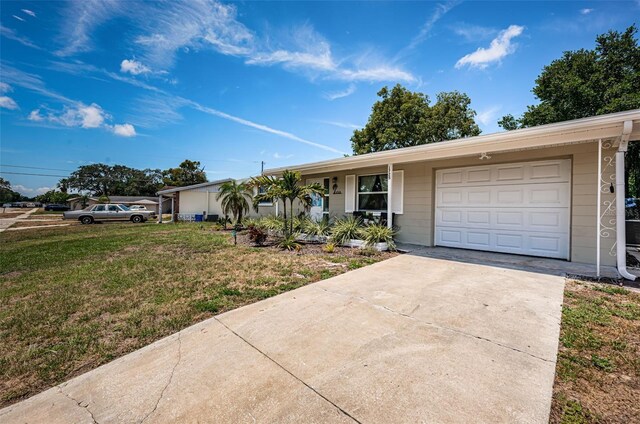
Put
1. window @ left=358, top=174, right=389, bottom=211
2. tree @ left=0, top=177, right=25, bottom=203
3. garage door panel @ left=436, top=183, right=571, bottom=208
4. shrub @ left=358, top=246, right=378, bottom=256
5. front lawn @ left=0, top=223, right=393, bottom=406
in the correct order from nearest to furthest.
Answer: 1. front lawn @ left=0, top=223, right=393, bottom=406
2. garage door panel @ left=436, top=183, right=571, bottom=208
3. shrub @ left=358, top=246, right=378, bottom=256
4. window @ left=358, top=174, right=389, bottom=211
5. tree @ left=0, top=177, right=25, bottom=203

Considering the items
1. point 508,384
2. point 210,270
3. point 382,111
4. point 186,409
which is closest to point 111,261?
point 210,270

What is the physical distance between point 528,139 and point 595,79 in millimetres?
14025

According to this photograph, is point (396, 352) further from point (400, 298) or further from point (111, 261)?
point (111, 261)

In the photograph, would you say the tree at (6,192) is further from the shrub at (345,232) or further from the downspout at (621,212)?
the downspout at (621,212)

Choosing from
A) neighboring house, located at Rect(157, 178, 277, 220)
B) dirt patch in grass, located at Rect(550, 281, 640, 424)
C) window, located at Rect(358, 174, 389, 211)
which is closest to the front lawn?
window, located at Rect(358, 174, 389, 211)

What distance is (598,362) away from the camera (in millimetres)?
2277

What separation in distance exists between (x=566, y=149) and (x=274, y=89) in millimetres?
10530

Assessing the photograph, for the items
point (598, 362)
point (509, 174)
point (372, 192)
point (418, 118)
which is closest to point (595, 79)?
point (418, 118)

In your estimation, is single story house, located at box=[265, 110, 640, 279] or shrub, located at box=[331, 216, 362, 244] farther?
shrub, located at box=[331, 216, 362, 244]

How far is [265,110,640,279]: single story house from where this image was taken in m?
4.94

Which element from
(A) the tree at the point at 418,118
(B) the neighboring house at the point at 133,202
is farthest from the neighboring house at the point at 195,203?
(B) the neighboring house at the point at 133,202

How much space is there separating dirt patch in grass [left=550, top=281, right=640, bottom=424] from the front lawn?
3.40 metres

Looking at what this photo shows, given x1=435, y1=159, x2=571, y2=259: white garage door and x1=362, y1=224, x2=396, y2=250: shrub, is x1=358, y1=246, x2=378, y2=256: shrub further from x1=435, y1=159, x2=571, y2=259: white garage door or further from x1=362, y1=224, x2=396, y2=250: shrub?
x1=435, y1=159, x2=571, y2=259: white garage door

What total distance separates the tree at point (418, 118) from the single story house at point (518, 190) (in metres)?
11.7
